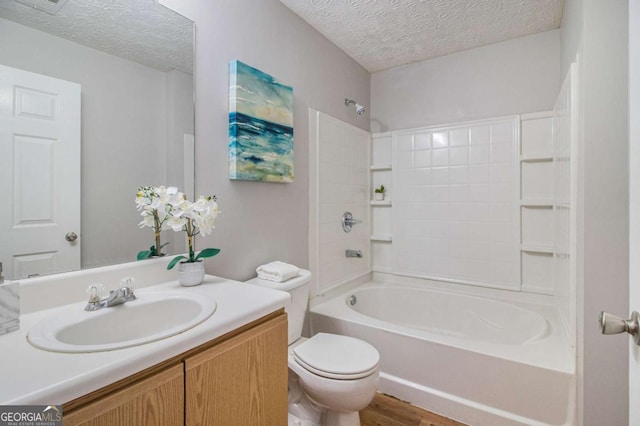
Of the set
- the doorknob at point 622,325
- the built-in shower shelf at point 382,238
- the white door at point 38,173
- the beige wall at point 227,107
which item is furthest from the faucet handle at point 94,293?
the built-in shower shelf at point 382,238

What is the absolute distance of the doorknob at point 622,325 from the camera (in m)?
0.60

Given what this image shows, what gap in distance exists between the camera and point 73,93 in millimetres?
1091

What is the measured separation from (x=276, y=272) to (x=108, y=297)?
799 millimetres

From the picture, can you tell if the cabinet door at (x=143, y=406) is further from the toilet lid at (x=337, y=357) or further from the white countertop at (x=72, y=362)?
the toilet lid at (x=337, y=357)

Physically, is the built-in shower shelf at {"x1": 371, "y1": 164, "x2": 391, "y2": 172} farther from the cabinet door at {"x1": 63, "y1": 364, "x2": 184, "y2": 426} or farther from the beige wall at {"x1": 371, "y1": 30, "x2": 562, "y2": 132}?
the cabinet door at {"x1": 63, "y1": 364, "x2": 184, "y2": 426}

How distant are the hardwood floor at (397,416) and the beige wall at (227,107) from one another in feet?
3.30

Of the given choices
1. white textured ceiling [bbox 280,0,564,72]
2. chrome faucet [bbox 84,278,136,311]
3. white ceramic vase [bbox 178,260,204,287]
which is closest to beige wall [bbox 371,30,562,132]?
white textured ceiling [bbox 280,0,564,72]

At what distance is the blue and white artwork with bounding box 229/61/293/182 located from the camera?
1635mm

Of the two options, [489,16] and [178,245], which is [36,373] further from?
[489,16]

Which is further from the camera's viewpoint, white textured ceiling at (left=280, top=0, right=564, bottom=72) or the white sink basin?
white textured ceiling at (left=280, top=0, right=564, bottom=72)

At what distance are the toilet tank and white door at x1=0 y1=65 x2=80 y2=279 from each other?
851 millimetres

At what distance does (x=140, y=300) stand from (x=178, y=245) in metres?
0.35

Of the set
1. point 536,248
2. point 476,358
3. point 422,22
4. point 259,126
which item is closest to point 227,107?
point 259,126

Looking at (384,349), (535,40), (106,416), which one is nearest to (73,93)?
(106,416)
